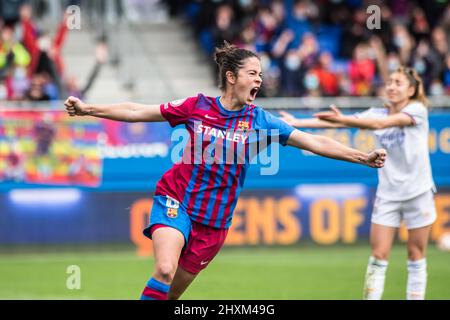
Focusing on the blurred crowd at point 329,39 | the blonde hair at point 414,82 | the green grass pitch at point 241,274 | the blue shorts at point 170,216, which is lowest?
the green grass pitch at point 241,274

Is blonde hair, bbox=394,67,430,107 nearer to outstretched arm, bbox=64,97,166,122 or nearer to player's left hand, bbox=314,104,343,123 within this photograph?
player's left hand, bbox=314,104,343,123

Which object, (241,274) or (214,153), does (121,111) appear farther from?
(241,274)

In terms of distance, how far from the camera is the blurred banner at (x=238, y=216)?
580 inches

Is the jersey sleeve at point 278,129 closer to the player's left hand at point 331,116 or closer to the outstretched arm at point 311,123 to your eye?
the player's left hand at point 331,116

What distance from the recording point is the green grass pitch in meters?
11.1

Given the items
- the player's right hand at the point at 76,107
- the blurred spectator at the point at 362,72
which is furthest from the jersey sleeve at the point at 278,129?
the blurred spectator at the point at 362,72

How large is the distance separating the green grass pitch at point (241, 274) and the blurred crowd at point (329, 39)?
3.85m

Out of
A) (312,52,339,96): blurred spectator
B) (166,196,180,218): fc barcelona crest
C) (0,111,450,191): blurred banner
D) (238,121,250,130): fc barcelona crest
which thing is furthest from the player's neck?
(312,52,339,96): blurred spectator

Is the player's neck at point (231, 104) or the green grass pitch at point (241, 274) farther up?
the player's neck at point (231, 104)

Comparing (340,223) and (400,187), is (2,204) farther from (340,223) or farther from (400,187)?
(400,187)

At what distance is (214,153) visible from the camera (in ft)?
26.5

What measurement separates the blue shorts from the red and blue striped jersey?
58 millimetres

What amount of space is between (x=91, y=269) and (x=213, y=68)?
23.6 ft

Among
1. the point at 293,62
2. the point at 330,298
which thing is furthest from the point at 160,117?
the point at 293,62
